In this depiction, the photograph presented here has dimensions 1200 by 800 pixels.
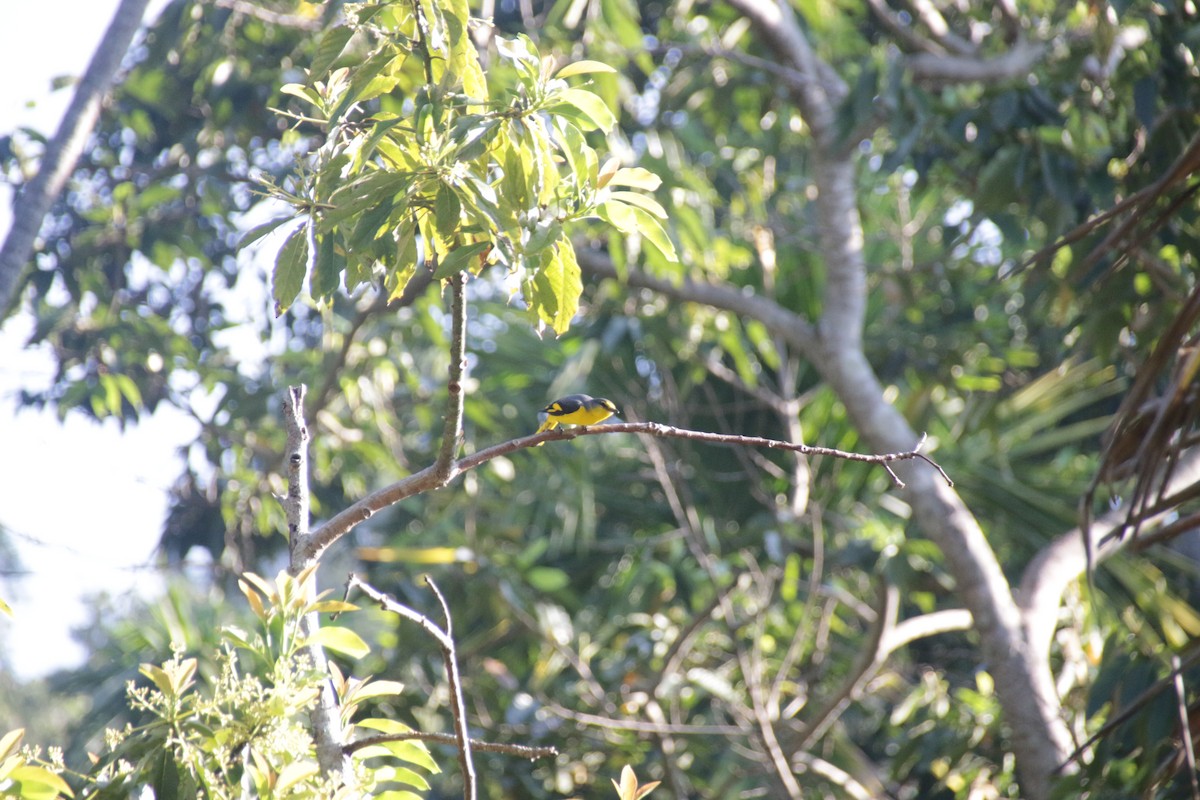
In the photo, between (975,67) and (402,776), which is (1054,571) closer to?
(975,67)

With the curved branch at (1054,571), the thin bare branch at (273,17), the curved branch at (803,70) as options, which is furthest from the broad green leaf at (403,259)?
the curved branch at (803,70)

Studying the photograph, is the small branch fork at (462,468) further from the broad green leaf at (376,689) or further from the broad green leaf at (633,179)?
the broad green leaf at (633,179)

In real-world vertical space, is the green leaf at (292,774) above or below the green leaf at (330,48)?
below

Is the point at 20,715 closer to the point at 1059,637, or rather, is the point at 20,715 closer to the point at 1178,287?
the point at 1059,637

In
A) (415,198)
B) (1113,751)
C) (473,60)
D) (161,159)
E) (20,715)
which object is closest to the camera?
(415,198)

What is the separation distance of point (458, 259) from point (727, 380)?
3420 mm

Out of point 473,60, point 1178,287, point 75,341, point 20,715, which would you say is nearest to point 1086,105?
point 1178,287

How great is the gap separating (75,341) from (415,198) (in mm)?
4153

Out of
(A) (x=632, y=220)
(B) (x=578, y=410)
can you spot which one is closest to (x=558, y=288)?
(A) (x=632, y=220)

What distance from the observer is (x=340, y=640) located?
148 centimetres

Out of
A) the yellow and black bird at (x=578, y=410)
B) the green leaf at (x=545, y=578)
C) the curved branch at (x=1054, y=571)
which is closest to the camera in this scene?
the yellow and black bird at (x=578, y=410)

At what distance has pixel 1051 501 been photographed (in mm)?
4359

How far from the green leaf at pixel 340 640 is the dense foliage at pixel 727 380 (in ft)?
5.51

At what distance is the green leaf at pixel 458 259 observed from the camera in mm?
1386
